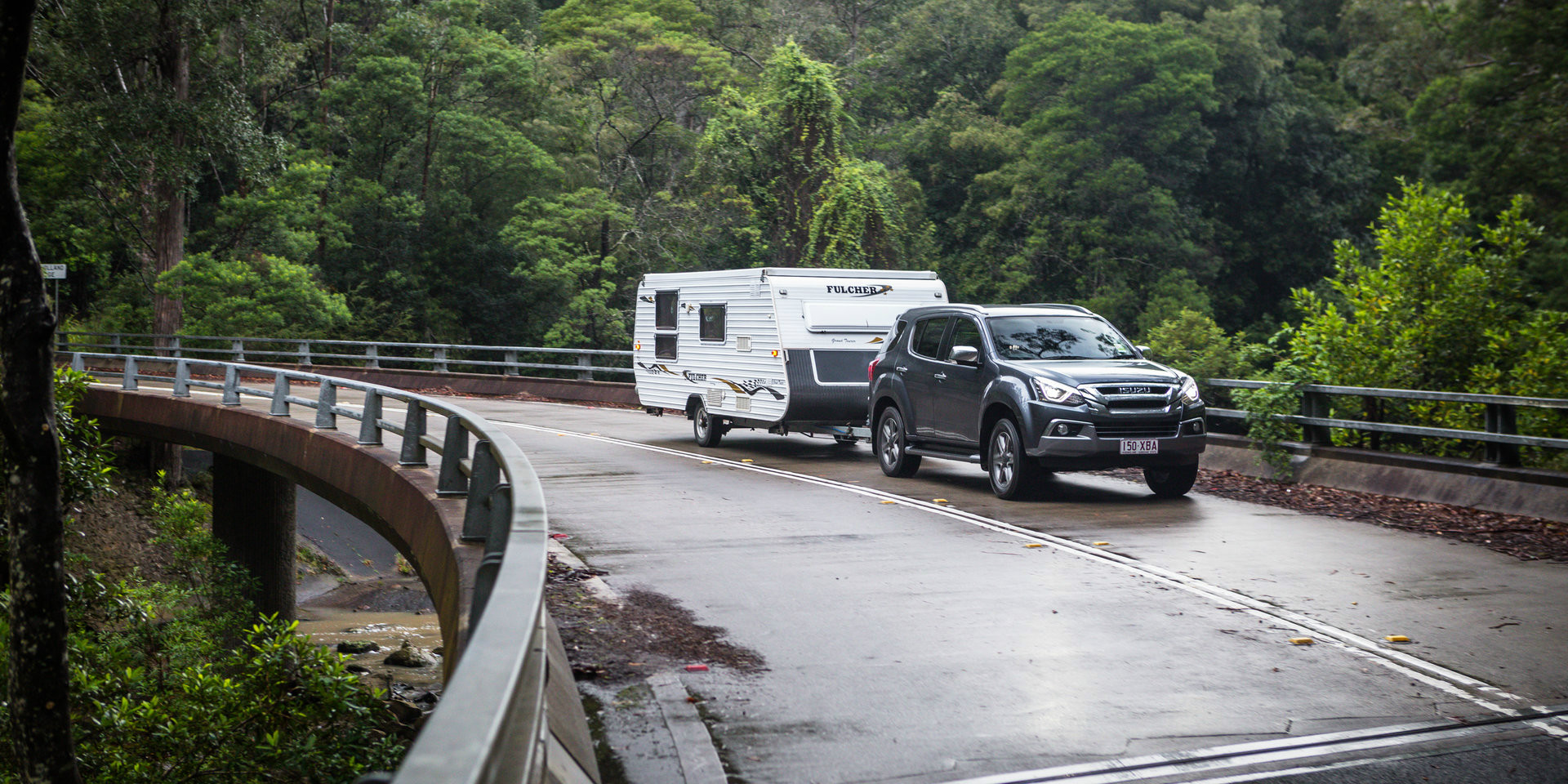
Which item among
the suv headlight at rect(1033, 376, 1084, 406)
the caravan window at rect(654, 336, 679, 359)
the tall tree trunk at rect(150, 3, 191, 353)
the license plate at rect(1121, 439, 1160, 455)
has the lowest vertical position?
the license plate at rect(1121, 439, 1160, 455)

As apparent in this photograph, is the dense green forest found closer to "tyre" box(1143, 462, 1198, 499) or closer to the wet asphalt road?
"tyre" box(1143, 462, 1198, 499)

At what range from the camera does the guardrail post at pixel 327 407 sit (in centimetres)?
1480

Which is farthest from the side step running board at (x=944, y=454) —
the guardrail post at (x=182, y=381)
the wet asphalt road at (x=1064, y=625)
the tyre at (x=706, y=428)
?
the guardrail post at (x=182, y=381)

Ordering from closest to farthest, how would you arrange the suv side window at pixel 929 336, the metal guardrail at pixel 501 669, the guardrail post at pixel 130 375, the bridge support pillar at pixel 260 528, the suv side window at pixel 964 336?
the metal guardrail at pixel 501 669, the suv side window at pixel 964 336, the suv side window at pixel 929 336, the bridge support pillar at pixel 260 528, the guardrail post at pixel 130 375

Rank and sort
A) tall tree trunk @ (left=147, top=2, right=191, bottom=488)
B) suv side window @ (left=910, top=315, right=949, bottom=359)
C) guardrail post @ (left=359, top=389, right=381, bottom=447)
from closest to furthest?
guardrail post @ (left=359, top=389, right=381, bottom=447), suv side window @ (left=910, top=315, right=949, bottom=359), tall tree trunk @ (left=147, top=2, right=191, bottom=488)

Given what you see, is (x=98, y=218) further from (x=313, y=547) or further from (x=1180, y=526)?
(x=1180, y=526)

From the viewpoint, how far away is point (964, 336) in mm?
15602

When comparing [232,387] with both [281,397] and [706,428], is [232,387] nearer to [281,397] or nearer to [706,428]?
[281,397]

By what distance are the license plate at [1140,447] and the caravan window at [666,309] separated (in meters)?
9.73

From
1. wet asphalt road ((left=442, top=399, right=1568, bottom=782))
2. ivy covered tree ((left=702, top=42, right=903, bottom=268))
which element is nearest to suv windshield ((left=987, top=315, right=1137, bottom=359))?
wet asphalt road ((left=442, top=399, right=1568, bottom=782))

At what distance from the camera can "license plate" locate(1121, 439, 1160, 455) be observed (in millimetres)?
13484

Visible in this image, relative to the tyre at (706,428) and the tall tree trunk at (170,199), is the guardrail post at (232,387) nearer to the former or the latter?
the tyre at (706,428)

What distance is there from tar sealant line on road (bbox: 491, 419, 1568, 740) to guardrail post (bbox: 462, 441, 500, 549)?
477cm

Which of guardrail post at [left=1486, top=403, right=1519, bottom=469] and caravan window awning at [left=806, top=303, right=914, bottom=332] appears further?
caravan window awning at [left=806, top=303, right=914, bottom=332]
